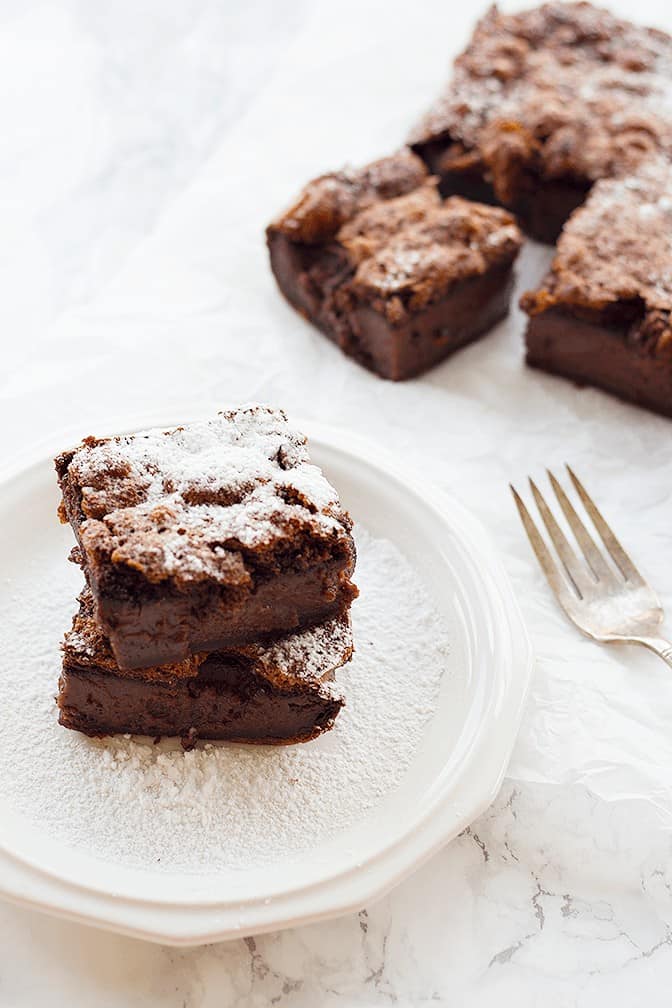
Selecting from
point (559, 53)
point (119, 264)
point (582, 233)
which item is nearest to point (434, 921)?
point (582, 233)

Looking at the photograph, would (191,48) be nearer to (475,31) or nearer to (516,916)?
(475,31)

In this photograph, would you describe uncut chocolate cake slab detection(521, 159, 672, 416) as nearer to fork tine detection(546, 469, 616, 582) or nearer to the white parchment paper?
the white parchment paper

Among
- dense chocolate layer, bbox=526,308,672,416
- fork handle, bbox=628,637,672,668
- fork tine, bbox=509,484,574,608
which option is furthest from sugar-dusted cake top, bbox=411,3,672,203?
fork handle, bbox=628,637,672,668

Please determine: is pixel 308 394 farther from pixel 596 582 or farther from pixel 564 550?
pixel 596 582

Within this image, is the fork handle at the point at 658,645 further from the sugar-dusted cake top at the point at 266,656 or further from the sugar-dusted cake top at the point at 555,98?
the sugar-dusted cake top at the point at 555,98

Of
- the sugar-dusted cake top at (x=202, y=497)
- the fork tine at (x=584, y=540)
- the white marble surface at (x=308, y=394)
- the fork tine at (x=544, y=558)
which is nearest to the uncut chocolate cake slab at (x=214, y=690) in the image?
the sugar-dusted cake top at (x=202, y=497)

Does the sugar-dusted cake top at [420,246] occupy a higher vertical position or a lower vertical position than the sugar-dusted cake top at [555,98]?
lower
